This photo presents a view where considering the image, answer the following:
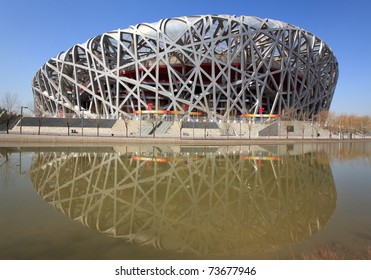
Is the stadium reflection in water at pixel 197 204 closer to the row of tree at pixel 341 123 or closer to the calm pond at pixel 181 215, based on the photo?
the calm pond at pixel 181 215

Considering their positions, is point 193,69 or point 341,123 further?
point 341,123

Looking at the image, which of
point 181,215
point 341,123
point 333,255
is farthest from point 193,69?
point 333,255

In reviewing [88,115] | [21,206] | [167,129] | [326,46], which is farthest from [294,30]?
[21,206]

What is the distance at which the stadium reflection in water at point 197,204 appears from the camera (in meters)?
5.96

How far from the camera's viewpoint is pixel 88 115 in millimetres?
53469

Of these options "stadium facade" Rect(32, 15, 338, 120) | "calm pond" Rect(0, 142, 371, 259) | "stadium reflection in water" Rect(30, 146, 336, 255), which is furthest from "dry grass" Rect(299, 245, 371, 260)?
"stadium facade" Rect(32, 15, 338, 120)

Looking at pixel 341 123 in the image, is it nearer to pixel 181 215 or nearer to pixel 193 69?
pixel 193 69

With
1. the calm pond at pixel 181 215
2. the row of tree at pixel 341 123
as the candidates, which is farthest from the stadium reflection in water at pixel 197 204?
the row of tree at pixel 341 123

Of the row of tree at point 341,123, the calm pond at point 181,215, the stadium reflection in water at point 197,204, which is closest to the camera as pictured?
the calm pond at point 181,215

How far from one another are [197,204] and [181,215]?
44.8 inches

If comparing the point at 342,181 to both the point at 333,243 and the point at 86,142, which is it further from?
the point at 86,142

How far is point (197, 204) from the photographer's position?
842 cm

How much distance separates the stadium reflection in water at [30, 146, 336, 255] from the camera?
235 inches

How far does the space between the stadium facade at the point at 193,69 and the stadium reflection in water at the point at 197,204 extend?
35.5 metres
